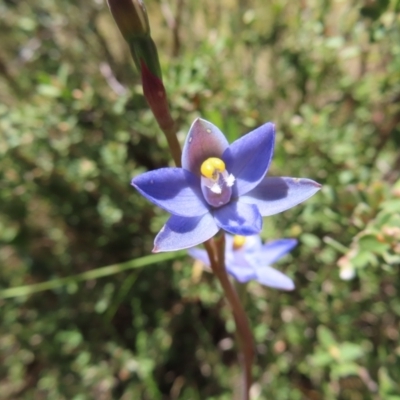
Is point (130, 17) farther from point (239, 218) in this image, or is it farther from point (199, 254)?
point (199, 254)

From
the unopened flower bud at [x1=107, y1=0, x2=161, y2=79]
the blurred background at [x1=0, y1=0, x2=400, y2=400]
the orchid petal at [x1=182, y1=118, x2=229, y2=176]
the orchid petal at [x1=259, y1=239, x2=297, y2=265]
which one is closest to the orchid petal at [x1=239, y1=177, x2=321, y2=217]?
the orchid petal at [x1=182, y1=118, x2=229, y2=176]

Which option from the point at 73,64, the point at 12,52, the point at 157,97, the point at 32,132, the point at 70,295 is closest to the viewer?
the point at 157,97

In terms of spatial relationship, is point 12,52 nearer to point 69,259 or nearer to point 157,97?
point 69,259

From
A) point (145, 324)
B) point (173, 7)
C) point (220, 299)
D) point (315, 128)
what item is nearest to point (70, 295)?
point (145, 324)

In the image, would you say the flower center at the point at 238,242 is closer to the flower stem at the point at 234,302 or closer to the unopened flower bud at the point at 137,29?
the flower stem at the point at 234,302

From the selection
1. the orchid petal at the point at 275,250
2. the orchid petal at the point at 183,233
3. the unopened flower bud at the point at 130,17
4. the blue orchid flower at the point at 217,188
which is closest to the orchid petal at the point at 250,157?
the blue orchid flower at the point at 217,188

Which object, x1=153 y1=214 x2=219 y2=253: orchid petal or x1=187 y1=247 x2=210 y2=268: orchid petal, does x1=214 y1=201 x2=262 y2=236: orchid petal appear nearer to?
x1=153 y1=214 x2=219 y2=253: orchid petal
